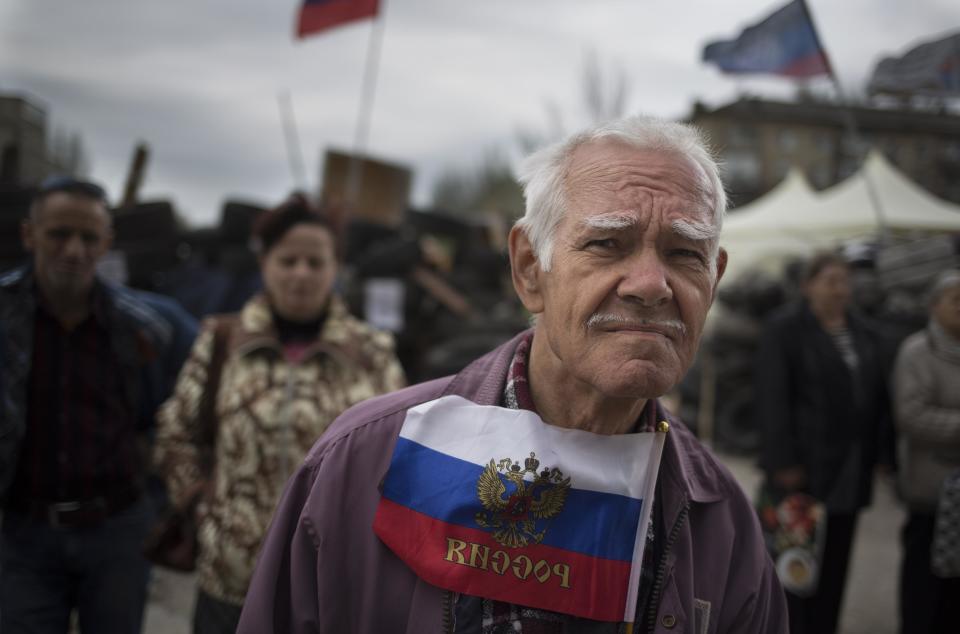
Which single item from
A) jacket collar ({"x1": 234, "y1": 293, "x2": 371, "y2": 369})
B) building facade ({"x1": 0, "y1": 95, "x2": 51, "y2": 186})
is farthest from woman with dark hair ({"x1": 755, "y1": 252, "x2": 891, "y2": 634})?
building facade ({"x1": 0, "y1": 95, "x2": 51, "y2": 186})

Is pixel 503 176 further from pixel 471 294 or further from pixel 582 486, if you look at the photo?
pixel 582 486

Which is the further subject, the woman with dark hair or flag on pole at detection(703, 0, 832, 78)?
flag on pole at detection(703, 0, 832, 78)

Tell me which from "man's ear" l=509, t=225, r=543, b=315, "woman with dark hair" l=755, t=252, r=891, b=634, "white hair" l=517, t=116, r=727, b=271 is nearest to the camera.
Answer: "white hair" l=517, t=116, r=727, b=271

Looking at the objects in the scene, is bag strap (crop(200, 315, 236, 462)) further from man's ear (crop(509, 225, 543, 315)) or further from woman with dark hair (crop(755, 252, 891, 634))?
woman with dark hair (crop(755, 252, 891, 634))

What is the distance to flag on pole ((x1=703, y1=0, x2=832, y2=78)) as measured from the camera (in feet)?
17.8

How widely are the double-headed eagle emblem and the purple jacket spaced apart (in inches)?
6.1

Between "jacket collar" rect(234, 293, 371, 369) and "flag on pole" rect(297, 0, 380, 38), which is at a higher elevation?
"flag on pole" rect(297, 0, 380, 38)

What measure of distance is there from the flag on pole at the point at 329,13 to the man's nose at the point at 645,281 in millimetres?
6721

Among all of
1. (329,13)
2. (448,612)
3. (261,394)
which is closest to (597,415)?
(448,612)

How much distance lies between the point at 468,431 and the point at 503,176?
1637 inches

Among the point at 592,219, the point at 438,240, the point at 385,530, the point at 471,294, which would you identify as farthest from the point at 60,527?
the point at 438,240

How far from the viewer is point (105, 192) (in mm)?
2832

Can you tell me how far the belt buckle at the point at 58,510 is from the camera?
8.29 feet

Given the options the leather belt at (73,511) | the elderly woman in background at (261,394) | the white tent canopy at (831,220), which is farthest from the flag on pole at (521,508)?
the white tent canopy at (831,220)
